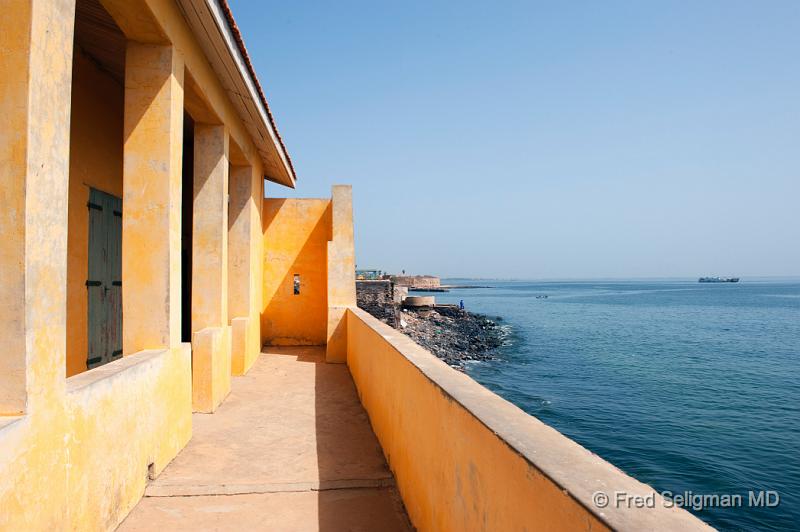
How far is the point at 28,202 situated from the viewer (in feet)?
8.41

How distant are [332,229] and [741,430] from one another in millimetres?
15334

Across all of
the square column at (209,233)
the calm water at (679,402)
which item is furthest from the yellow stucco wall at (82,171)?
the calm water at (679,402)

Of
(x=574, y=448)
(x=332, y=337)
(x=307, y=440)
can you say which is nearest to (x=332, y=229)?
(x=332, y=337)

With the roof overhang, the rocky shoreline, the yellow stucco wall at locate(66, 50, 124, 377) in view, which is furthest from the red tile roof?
the rocky shoreline

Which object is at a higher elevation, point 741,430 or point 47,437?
point 47,437

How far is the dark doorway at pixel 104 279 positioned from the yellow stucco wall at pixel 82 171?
0.12m

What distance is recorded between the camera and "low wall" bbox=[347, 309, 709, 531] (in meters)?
1.49

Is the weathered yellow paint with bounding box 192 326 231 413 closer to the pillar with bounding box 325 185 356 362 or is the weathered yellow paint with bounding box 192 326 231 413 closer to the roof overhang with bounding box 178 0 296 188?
the roof overhang with bounding box 178 0 296 188

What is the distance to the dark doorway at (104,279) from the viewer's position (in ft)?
20.5

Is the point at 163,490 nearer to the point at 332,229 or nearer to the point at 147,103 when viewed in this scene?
the point at 147,103

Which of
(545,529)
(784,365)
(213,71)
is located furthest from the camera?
(784,365)

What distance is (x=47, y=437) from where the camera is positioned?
2729 millimetres

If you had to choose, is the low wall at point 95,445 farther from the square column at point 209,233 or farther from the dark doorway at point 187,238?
the dark doorway at point 187,238

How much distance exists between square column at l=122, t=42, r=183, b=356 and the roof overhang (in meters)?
0.51
